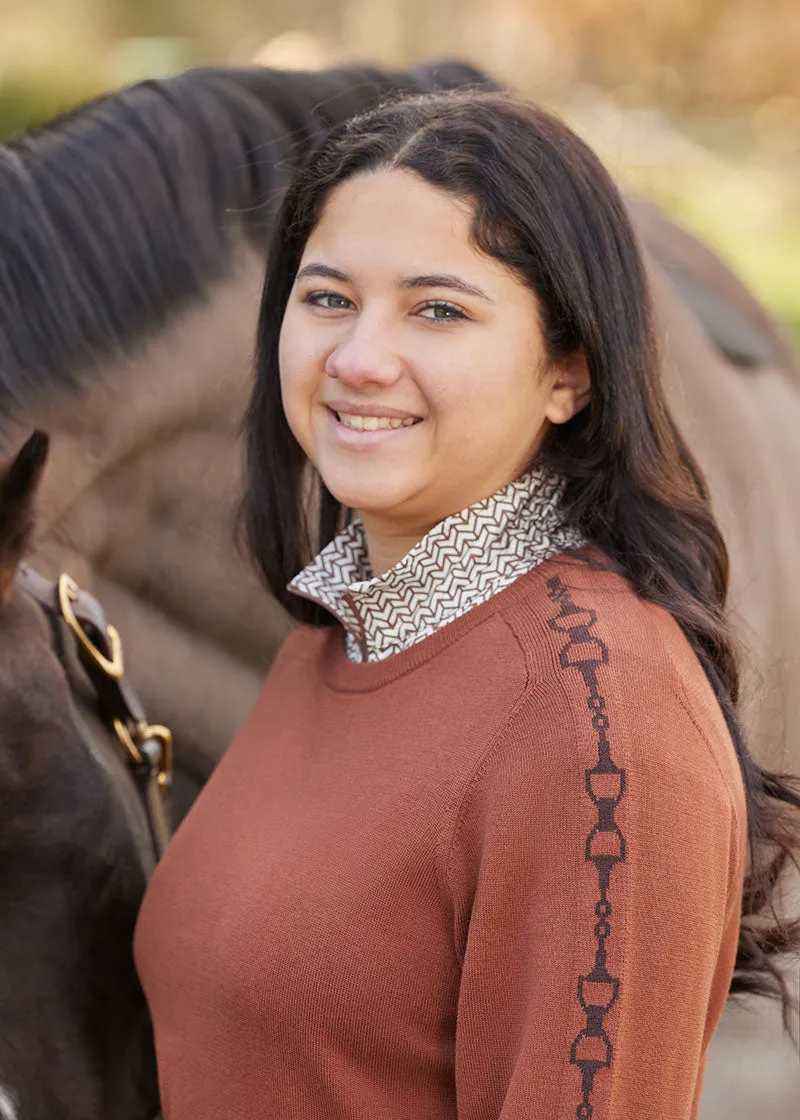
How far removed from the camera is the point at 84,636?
1146 millimetres

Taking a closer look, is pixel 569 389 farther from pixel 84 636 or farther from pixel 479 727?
pixel 84 636

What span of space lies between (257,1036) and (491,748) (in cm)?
30

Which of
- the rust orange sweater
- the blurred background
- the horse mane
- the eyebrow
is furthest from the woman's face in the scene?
the blurred background

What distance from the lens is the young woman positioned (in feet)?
2.57

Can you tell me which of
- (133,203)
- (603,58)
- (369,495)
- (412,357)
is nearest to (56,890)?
(369,495)

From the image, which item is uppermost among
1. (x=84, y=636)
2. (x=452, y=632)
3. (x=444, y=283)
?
(x=444, y=283)

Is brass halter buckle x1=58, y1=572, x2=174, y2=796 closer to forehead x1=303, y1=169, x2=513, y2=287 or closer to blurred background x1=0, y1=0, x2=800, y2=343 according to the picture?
forehead x1=303, y1=169, x2=513, y2=287

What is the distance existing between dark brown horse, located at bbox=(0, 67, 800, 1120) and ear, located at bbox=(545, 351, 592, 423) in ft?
1.03

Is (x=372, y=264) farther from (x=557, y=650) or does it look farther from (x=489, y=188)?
(x=557, y=650)

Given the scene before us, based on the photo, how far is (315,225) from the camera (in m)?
1.04

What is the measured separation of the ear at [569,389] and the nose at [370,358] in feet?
0.47

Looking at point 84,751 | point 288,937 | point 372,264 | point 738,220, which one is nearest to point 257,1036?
point 288,937

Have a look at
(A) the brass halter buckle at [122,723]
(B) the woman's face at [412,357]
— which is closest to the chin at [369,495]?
(B) the woman's face at [412,357]

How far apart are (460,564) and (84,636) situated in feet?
1.26
